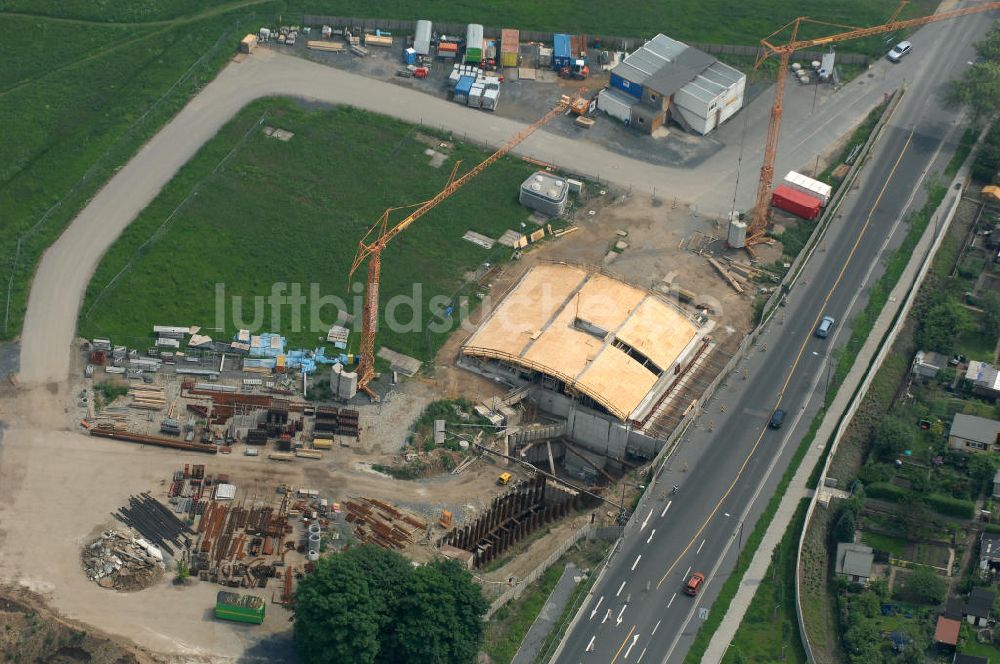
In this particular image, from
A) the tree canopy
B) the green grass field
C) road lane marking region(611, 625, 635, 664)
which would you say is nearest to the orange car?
the green grass field

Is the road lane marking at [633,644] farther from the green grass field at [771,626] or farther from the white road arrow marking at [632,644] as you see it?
the green grass field at [771,626]

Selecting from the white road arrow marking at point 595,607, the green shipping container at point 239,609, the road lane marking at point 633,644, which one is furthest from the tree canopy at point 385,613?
the road lane marking at point 633,644

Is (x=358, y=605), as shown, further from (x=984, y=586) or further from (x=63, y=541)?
(x=984, y=586)

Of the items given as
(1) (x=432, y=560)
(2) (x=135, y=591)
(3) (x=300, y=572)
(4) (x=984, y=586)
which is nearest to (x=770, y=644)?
(4) (x=984, y=586)


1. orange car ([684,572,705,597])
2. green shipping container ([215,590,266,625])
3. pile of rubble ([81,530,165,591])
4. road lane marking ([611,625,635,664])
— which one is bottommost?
road lane marking ([611,625,635,664])

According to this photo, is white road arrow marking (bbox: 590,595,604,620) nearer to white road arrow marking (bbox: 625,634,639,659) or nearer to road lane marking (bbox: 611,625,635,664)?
road lane marking (bbox: 611,625,635,664)

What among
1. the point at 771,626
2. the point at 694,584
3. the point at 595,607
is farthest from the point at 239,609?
the point at 771,626
